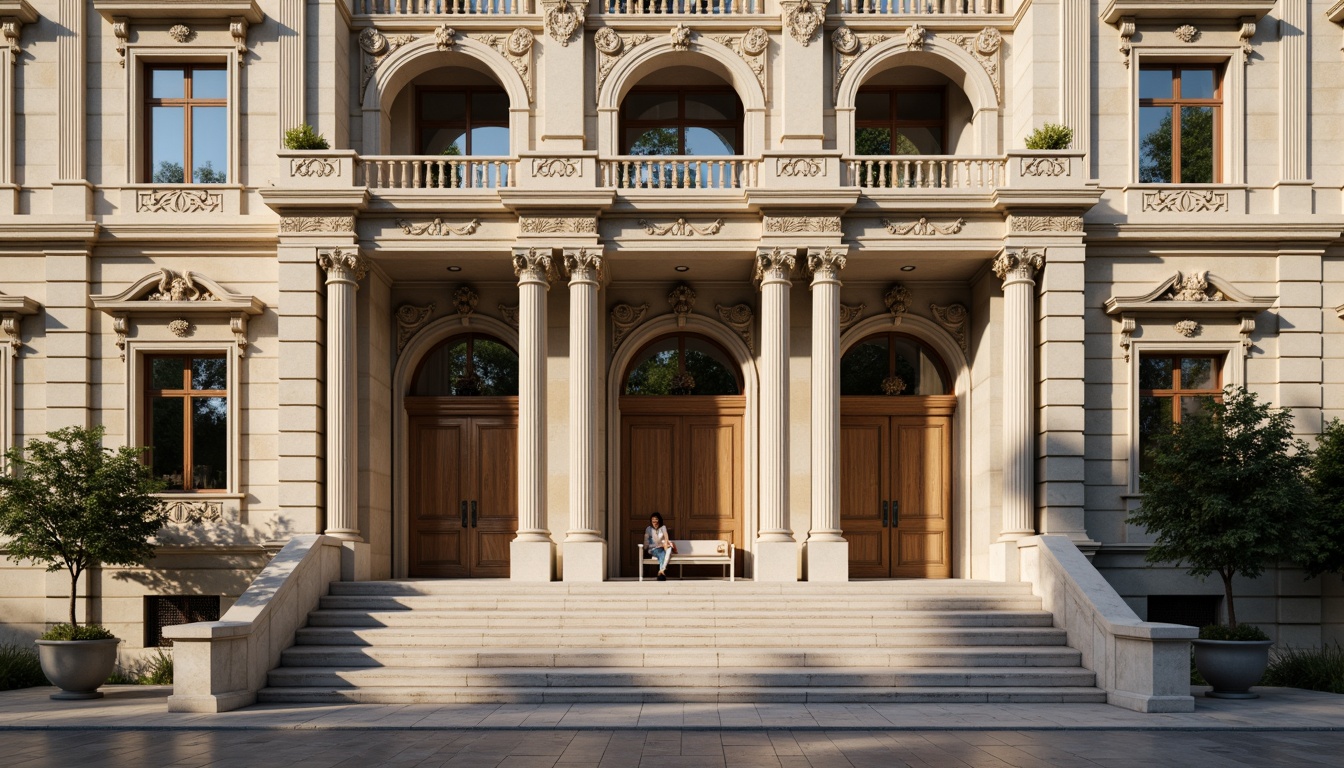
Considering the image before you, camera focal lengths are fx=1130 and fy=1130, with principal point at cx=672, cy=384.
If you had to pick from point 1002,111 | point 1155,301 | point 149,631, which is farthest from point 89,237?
point 1155,301

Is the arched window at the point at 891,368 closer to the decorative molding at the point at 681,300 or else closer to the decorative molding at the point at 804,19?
the decorative molding at the point at 681,300

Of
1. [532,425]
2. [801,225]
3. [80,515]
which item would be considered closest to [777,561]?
[532,425]

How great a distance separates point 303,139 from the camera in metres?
19.2

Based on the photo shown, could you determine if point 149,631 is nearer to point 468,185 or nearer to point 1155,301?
point 468,185

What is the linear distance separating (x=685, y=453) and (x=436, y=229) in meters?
6.40

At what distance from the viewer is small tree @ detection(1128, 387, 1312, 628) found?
16344mm

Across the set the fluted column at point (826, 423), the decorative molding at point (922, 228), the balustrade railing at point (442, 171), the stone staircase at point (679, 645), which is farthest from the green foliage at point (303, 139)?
the decorative molding at point (922, 228)

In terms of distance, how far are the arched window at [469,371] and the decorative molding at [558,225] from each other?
3.45m

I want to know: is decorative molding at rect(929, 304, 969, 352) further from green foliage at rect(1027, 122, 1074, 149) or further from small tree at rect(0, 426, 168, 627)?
small tree at rect(0, 426, 168, 627)

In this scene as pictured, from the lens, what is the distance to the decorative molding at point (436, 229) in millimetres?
19547

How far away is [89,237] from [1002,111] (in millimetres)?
16535

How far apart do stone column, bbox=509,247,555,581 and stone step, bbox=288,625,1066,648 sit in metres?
2.50

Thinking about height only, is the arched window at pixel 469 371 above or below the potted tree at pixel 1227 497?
above

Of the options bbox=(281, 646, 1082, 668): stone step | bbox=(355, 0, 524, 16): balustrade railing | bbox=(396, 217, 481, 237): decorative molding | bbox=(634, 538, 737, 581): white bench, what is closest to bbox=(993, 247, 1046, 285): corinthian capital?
bbox=(281, 646, 1082, 668): stone step
